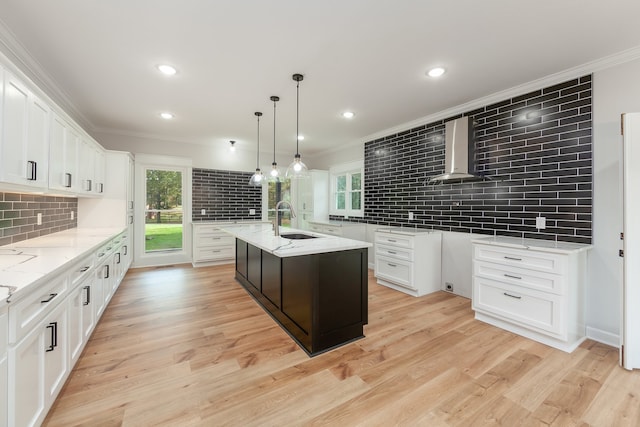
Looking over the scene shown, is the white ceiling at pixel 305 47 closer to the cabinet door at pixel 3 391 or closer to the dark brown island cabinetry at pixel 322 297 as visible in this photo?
the dark brown island cabinetry at pixel 322 297

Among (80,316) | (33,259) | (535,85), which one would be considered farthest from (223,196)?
(535,85)

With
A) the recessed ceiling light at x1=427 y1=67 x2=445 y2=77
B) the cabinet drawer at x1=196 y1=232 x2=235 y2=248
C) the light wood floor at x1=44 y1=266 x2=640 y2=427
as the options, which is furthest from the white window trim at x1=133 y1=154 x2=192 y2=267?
the recessed ceiling light at x1=427 y1=67 x2=445 y2=77

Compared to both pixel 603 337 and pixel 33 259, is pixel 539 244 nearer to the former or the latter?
pixel 603 337

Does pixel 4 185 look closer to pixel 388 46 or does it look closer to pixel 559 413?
pixel 388 46

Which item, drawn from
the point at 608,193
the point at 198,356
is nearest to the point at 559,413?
the point at 608,193

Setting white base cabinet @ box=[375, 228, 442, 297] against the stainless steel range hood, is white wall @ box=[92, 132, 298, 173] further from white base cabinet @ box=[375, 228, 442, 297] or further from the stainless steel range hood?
the stainless steel range hood

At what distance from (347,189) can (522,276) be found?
3.78 meters

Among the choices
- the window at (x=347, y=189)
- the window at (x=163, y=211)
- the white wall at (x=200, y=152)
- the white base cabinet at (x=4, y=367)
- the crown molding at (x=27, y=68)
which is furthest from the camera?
the window at (x=347, y=189)

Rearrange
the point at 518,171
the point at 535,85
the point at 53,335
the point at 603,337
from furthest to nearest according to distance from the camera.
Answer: the point at 518,171 < the point at 535,85 < the point at 603,337 < the point at 53,335

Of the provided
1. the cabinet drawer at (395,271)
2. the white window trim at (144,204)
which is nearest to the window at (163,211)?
the white window trim at (144,204)

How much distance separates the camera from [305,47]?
2.31 meters

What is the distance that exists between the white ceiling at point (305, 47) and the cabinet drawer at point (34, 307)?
1.82m

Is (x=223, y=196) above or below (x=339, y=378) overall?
above

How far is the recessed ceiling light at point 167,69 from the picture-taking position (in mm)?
2602
